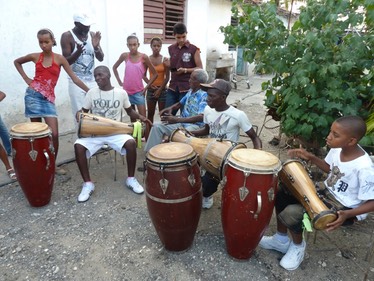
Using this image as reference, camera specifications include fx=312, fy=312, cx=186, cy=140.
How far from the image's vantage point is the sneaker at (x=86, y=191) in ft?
11.7

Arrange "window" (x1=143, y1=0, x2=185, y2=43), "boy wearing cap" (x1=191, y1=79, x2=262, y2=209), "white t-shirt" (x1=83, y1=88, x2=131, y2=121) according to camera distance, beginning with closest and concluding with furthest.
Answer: "boy wearing cap" (x1=191, y1=79, x2=262, y2=209) < "white t-shirt" (x1=83, y1=88, x2=131, y2=121) < "window" (x1=143, y1=0, x2=185, y2=43)

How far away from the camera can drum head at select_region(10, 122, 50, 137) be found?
3086 mm

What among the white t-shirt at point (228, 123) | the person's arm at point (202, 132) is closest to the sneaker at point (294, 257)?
the white t-shirt at point (228, 123)

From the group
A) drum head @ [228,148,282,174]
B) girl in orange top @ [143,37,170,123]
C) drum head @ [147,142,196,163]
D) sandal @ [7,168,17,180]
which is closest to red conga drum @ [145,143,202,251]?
drum head @ [147,142,196,163]

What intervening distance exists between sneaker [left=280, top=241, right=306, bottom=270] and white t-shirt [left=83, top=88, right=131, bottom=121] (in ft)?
8.31

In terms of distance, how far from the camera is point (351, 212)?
2215 millimetres

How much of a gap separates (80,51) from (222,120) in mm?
2291

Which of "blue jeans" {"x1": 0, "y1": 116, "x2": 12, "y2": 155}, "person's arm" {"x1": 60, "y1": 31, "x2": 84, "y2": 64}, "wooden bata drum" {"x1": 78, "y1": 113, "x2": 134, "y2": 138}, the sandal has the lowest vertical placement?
the sandal

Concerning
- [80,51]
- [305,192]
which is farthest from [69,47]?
[305,192]

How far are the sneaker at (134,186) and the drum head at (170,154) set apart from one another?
1289mm

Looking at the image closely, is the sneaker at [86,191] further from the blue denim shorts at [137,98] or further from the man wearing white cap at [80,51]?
Answer: the blue denim shorts at [137,98]

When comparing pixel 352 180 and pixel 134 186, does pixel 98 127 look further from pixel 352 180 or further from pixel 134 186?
pixel 352 180

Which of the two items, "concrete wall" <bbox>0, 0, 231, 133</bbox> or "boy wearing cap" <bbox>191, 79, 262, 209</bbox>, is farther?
"concrete wall" <bbox>0, 0, 231, 133</bbox>

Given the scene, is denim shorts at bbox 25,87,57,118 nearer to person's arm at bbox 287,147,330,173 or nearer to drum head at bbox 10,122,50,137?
drum head at bbox 10,122,50,137
